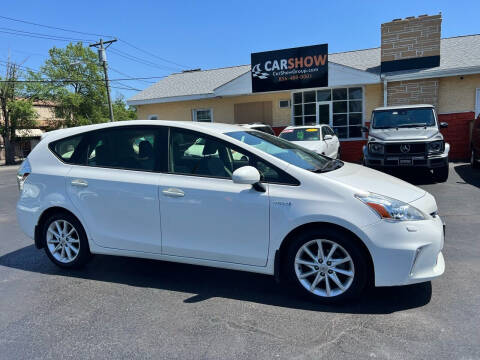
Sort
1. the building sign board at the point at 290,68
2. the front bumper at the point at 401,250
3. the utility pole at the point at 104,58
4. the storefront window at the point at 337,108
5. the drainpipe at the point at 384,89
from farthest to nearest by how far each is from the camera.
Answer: the utility pole at the point at 104,58, the storefront window at the point at 337,108, the building sign board at the point at 290,68, the drainpipe at the point at 384,89, the front bumper at the point at 401,250

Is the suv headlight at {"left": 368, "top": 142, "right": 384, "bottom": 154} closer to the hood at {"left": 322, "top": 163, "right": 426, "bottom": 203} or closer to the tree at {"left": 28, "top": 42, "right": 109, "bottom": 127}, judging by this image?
the hood at {"left": 322, "top": 163, "right": 426, "bottom": 203}

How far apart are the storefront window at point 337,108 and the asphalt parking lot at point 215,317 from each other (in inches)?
474

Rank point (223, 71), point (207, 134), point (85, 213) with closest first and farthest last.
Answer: point (207, 134)
point (85, 213)
point (223, 71)

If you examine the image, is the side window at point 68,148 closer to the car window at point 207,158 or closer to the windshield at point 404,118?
the car window at point 207,158

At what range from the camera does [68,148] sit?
4.45 meters

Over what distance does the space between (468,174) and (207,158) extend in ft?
30.8

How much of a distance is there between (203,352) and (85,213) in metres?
2.22

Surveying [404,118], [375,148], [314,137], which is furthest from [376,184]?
[314,137]

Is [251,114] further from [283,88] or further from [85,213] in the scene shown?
[85,213]

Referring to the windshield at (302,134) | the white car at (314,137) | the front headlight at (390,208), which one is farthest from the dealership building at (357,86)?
the front headlight at (390,208)

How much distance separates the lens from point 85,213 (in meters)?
4.18

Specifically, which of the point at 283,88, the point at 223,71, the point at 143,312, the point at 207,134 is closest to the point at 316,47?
the point at 283,88

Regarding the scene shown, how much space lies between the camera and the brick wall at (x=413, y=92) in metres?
14.2

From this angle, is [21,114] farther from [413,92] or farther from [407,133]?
[407,133]
